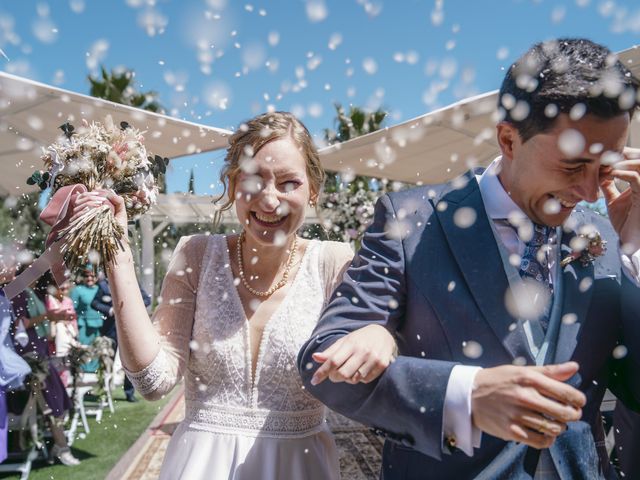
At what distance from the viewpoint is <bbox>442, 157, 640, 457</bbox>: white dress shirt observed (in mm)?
1168

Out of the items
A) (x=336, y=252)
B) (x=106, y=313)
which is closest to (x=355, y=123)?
(x=106, y=313)

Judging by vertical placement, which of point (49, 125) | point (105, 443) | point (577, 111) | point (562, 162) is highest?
point (49, 125)

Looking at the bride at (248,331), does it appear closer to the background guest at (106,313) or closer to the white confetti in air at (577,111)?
the white confetti in air at (577,111)

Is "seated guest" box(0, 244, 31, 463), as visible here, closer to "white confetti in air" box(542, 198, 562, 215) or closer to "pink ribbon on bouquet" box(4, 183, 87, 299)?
"pink ribbon on bouquet" box(4, 183, 87, 299)

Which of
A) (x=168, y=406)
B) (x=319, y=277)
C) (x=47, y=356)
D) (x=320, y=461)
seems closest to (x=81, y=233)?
(x=319, y=277)

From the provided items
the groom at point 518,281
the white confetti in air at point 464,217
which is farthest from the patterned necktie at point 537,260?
the white confetti in air at point 464,217

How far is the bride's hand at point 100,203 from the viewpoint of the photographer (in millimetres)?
2096

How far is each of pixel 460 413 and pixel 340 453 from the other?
5.58 metres

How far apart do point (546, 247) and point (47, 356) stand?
618 cm

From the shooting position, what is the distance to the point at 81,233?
202 cm

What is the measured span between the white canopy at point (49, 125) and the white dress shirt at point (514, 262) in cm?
571

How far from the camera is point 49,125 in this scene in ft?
23.7

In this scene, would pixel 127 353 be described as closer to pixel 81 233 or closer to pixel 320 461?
pixel 81 233

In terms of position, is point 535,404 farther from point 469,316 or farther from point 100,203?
point 100,203
